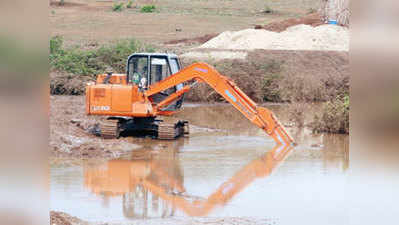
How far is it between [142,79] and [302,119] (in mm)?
5689

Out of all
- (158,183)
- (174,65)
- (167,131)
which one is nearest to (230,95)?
(167,131)

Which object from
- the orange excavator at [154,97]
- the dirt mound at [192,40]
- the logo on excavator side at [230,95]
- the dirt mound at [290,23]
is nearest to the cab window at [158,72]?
the orange excavator at [154,97]

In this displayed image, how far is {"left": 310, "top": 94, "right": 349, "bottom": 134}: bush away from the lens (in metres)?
19.6

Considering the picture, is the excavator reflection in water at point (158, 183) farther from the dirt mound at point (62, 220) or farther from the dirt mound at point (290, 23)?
the dirt mound at point (290, 23)

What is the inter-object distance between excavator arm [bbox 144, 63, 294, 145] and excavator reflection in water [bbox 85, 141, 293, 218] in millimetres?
992

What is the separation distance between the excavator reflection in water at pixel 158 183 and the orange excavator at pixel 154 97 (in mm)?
1404

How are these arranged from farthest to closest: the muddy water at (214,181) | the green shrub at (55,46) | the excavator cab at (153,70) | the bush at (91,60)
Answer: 1. the green shrub at (55,46)
2. the bush at (91,60)
3. the excavator cab at (153,70)
4. the muddy water at (214,181)

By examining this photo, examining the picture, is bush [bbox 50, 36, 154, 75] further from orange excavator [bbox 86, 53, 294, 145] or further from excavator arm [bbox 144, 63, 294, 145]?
excavator arm [bbox 144, 63, 294, 145]

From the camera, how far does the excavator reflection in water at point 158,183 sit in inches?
398

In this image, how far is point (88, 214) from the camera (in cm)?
934

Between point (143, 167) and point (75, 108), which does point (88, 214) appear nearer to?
point (143, 167)

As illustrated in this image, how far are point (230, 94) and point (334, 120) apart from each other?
3854 mm

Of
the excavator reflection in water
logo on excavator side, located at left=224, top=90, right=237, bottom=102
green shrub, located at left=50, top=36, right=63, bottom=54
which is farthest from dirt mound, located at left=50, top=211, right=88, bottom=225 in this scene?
green shrub, located at left=50, top=36, right=63, bottom=54

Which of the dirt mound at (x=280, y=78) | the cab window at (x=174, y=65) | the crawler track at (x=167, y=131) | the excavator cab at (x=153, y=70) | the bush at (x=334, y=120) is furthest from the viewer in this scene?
the dirt mound at (x=280, y=78)
